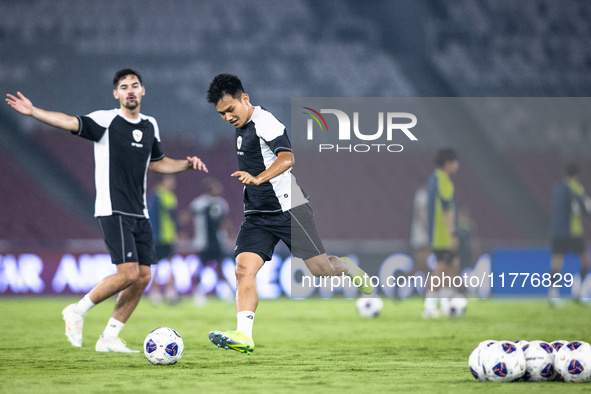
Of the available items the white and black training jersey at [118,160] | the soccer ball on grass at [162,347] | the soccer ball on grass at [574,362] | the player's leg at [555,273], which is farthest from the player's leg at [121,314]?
the player's leg at [555,273]

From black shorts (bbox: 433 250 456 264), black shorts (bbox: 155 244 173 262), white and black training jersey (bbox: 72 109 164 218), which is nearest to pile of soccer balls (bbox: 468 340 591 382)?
white and black training jersey (bbox: 72 109 164 218)

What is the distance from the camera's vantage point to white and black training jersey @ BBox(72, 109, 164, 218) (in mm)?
6344

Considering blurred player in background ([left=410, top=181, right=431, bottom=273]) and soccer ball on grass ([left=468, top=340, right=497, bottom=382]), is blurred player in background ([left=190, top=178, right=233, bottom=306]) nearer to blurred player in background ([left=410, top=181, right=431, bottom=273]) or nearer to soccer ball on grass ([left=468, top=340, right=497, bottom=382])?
blurred player in background ([left=410, top=181, right=431, bottom=273])

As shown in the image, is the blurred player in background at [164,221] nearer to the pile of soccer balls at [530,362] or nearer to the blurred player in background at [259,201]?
the blurred player in background at [259,201]

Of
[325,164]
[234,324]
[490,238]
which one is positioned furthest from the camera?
[325,164]

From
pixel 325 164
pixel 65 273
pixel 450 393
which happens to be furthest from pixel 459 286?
pixel 450 393

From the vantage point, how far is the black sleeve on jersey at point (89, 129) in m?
6.22

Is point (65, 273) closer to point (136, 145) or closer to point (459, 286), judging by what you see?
point (459, 286)

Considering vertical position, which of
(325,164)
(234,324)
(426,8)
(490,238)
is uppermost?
(426,8)

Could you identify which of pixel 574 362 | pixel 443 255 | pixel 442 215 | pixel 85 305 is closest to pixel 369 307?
pixel 443 255

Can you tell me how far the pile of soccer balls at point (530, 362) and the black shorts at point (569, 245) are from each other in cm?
854

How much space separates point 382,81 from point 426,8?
2.74 metres

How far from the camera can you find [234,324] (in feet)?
31.5

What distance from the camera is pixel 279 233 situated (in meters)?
5.91
